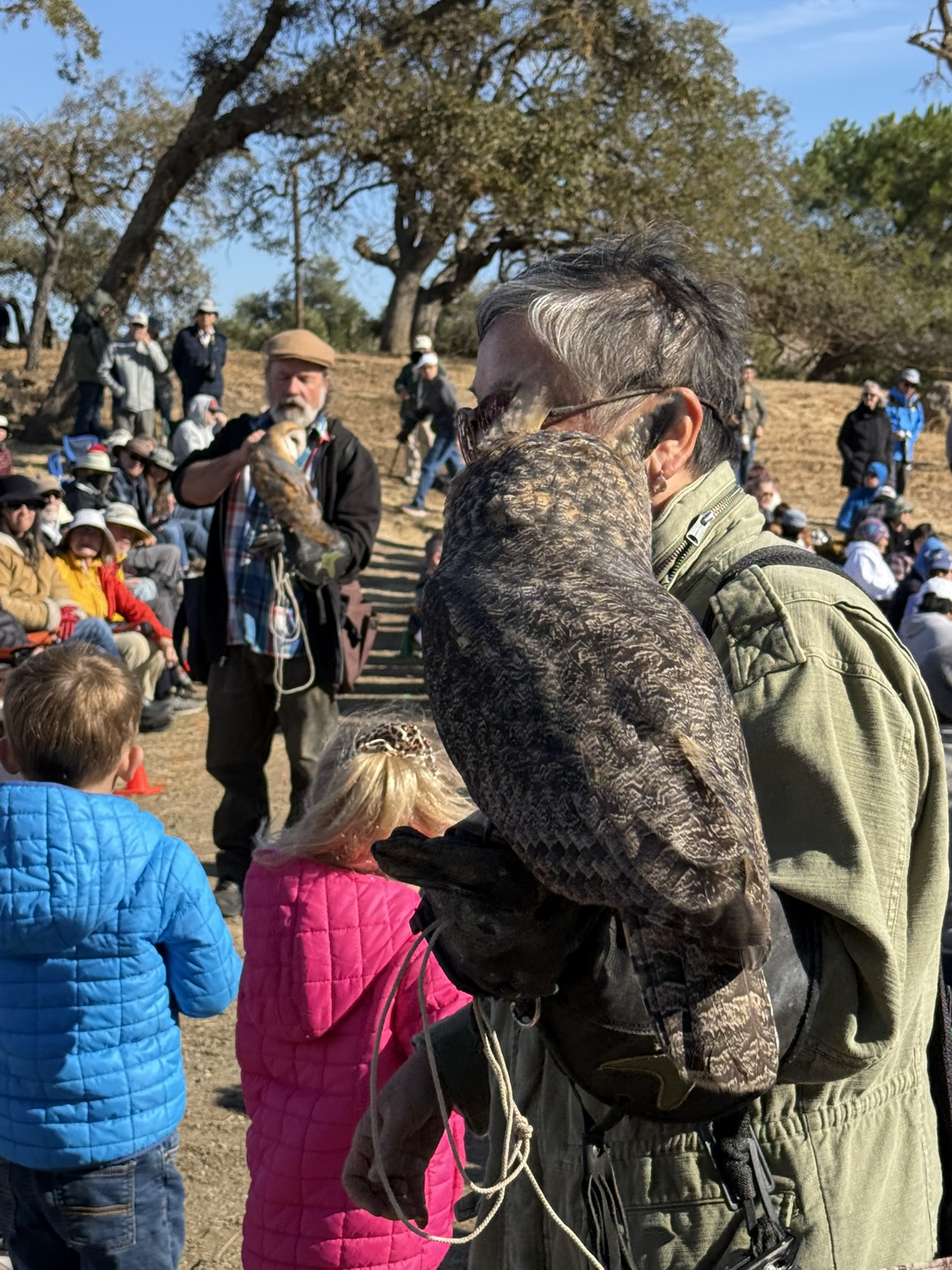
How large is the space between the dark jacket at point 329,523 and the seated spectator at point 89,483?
7.05 metres

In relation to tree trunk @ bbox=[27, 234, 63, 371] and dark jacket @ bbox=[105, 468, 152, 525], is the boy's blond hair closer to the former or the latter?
dark jacket @ bbox=[105, 468, 152, 525]

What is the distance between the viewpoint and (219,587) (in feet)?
19.9

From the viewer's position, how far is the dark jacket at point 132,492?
43.6 feet

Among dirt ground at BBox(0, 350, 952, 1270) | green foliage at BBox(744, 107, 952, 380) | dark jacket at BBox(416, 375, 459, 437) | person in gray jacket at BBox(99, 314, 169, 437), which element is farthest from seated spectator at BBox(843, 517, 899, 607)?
green foliage at BBox(744, 107, 952, 380)

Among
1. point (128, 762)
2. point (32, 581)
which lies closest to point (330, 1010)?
point (128, 762)

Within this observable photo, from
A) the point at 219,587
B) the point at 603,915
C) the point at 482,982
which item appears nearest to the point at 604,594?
the point at 603,915

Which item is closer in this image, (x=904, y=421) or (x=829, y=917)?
(x=829, y=917)

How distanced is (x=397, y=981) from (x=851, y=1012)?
2.20ft

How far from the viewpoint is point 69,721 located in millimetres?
3289

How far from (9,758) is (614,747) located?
2.63m

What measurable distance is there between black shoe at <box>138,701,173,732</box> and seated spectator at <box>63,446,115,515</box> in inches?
118

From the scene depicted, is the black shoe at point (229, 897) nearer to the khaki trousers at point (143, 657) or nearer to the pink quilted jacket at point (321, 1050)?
the pink quilted jacket at point (321, 1050)

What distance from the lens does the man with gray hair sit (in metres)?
1.50

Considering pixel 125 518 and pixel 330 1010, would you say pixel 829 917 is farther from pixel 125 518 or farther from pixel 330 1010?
pixel 125 518
